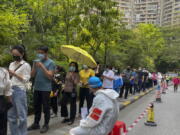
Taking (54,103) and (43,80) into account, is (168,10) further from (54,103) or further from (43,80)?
(43,80)

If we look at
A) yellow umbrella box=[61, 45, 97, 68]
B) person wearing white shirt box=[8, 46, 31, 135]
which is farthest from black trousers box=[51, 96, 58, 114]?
person wearing white shirt box=[8, 46, 31, 135]

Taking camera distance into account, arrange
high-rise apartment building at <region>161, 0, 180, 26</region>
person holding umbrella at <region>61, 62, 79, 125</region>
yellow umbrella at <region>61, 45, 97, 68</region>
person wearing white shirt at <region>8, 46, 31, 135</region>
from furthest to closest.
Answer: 1. high-rise apartment building at <region>161, 0, 180, 26</region>
2. yellow umbrella at <region>61, 45, 97, 68</region>
3. person holding umbrella at <region>61, 62, 79, 125</region>
4. person wearing white shirt at <region>8, 46, 31, 135</region>

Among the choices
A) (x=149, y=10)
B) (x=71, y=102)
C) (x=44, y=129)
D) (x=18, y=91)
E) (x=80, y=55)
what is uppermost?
(x=149, y=10)

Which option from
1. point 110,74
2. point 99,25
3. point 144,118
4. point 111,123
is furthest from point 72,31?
point 111,123

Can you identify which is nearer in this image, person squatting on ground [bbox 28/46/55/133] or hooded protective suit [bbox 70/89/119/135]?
hooded protective suit [bbox 70/89/119/135]

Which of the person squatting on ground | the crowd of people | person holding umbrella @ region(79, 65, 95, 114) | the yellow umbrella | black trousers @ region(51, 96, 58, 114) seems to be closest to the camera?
the crowd of people

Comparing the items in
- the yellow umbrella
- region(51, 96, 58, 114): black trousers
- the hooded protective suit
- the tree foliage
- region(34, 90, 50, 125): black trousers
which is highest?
the tree foliage

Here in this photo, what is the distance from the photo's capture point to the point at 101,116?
3.11m

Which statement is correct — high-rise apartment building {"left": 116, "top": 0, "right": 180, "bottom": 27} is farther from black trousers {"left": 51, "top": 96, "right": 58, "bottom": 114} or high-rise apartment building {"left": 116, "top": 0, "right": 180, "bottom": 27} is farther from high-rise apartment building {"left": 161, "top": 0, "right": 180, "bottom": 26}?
black trousers {"left": 51, "top": 96, "right": 58, "bottom": 114}

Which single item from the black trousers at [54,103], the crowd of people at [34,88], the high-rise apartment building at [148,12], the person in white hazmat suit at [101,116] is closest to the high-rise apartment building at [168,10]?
the high-rise apartment building at [148,12]

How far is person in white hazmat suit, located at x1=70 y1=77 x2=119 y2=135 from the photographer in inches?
123

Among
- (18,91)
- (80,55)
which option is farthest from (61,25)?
(18,91)

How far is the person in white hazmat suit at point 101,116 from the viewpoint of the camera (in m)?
3.12

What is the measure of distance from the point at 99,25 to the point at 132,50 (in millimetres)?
15388
